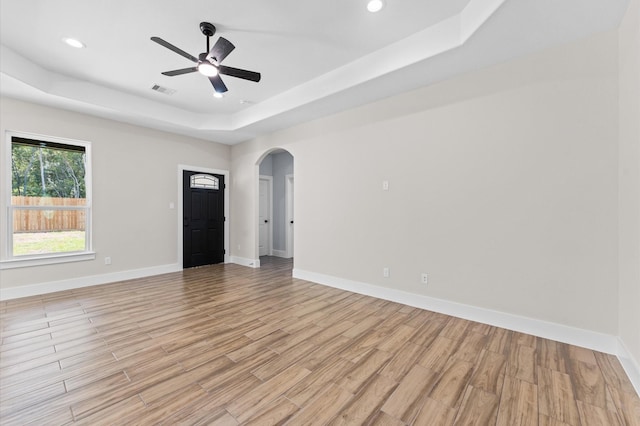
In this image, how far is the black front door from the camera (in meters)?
5.80

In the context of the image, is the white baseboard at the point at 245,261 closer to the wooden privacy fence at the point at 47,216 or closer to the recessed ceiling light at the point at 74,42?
the wooden privacy fence at the point at 47,216

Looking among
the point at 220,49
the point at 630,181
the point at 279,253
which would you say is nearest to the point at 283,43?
the point at 220,49

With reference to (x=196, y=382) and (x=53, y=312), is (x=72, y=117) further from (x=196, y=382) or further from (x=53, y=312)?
(x=196, y=382)

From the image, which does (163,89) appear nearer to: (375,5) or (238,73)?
(238,73)

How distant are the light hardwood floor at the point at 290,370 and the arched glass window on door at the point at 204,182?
3.12m

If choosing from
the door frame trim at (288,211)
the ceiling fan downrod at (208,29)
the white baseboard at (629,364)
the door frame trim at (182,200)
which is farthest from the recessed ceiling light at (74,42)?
the white baseboard at (629,364)

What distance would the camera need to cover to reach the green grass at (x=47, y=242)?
13.0 feet

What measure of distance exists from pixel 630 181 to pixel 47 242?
23.0 feet

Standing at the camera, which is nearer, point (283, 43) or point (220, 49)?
point (220, 49)

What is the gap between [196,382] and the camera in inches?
77.2

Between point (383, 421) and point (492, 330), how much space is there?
187 centimetres

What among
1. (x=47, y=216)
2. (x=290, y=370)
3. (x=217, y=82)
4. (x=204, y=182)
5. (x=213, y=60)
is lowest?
(x=290, y=370)

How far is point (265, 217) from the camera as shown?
7445 millimetres

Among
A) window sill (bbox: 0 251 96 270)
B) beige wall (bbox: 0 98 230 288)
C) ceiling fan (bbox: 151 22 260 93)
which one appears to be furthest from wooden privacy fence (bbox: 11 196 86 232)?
ceiling fan (bbox: 151 22 260 93)
